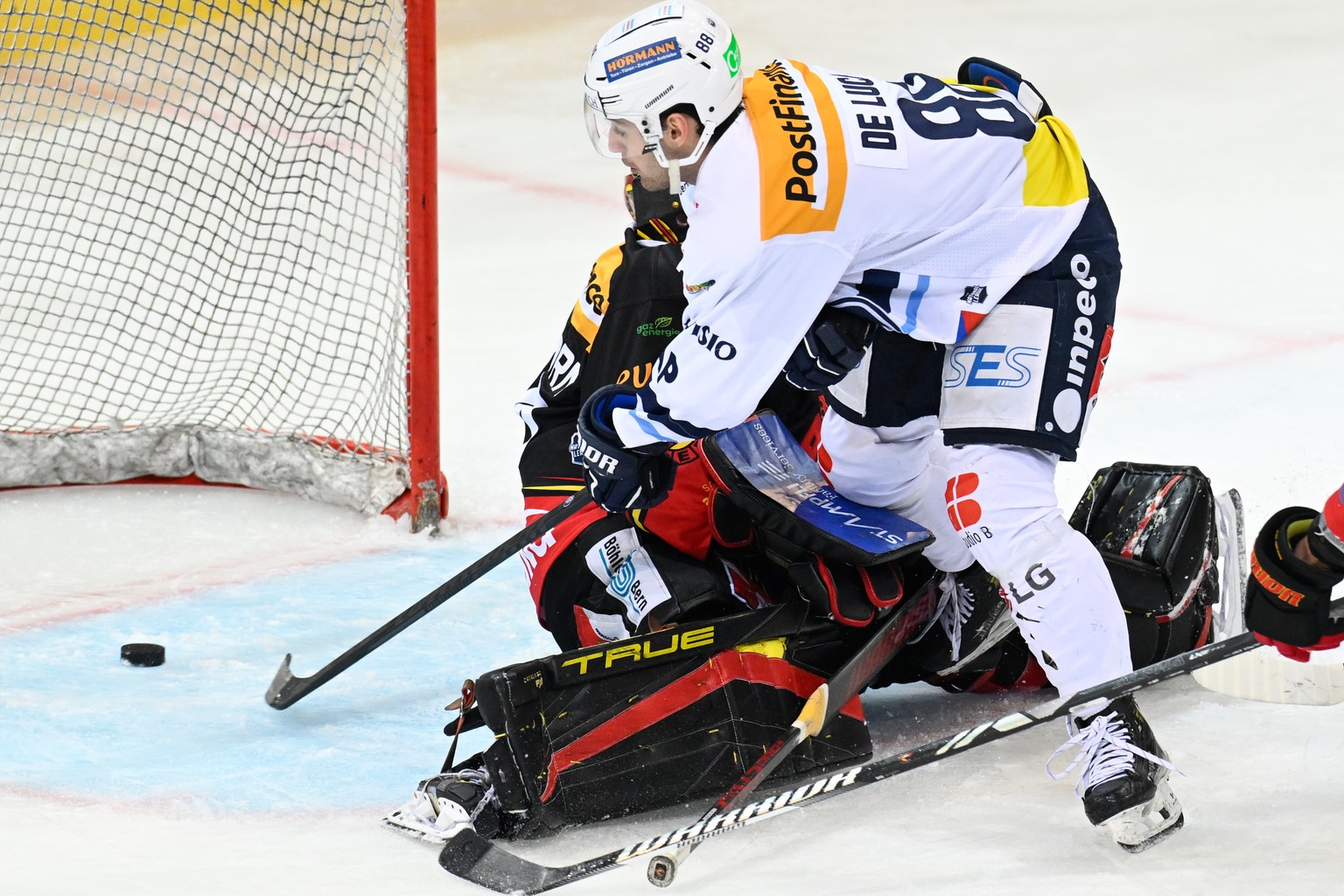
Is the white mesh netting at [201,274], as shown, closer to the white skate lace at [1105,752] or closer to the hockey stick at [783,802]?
the hockey stick at [783,802]

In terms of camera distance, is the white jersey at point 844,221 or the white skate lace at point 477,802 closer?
the white jersey at point 844,221

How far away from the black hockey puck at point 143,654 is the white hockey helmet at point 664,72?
56.4 inches

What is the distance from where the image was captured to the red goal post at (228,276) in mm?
3617

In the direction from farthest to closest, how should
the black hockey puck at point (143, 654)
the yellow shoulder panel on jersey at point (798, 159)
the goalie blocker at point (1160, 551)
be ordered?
the black hockey puck at point (143, 654)
the goalie blocker at point (1160, 551)
the yellow shoulder panel on jersey at point (798, 159)

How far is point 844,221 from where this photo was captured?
1.91 metres

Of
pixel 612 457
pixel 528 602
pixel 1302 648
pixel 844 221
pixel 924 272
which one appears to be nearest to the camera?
pixel 1302 648

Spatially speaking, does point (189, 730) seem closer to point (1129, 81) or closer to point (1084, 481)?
point (1084, 481)

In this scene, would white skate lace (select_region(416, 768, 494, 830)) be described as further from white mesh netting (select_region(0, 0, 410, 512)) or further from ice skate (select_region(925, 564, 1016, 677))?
white mesh netting (select_region(0, 0, 410, 512))

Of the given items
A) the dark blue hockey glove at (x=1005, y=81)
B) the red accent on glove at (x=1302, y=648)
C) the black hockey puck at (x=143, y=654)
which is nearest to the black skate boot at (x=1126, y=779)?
the red accent on glove at (x=1302, y=648)

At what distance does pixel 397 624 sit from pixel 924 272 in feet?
3.82

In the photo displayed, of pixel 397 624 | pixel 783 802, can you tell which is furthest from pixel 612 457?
pixel 397 624

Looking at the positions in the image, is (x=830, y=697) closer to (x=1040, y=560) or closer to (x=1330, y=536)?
(x=1040, y=560)

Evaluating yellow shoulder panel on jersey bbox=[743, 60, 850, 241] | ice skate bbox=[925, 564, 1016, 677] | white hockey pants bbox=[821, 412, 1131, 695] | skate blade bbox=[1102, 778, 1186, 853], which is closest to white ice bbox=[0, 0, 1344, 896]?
skate blade bbox=[1102, 778, 1186, 853]

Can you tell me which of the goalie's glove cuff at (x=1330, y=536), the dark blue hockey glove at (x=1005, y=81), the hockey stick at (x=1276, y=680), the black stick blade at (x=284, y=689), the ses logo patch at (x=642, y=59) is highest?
the ses logo patch at (x=642, y=59)
